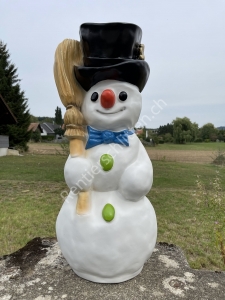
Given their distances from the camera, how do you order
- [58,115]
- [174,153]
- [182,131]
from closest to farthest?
[174,153] < [182,131] < [58,115]

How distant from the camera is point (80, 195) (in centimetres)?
221

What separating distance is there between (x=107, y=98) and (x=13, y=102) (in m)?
16.2

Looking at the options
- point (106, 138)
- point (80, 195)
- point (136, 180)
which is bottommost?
point (80, 195)

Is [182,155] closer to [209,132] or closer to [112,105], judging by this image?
[112,105]

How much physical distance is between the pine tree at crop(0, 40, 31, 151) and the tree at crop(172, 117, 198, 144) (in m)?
18.0

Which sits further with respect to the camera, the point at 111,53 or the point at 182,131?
the point at 182,131

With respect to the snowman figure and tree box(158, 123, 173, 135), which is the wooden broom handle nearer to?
the snowman figure

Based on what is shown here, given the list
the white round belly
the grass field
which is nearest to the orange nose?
the white round belly

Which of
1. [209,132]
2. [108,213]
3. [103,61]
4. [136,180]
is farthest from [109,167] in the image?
[209,132]

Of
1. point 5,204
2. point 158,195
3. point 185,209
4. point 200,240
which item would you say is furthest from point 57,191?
point 200,240

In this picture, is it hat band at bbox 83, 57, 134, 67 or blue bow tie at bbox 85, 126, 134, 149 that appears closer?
hat band at bbox 83, 57, 134, 67

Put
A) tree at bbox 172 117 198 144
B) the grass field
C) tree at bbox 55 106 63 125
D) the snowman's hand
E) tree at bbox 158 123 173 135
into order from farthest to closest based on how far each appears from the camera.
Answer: tree at bbox 55 106 63 125 < tree at bbox 158 123 173 135 < tree at bbox 172 117 198 144 < the grass field < the snowman's hand

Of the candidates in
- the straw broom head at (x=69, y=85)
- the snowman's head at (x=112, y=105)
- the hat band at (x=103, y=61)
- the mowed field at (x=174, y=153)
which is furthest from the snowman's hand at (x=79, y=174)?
the mowed field at (x=174, y=153)

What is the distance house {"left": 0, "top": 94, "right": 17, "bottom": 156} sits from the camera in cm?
1387
